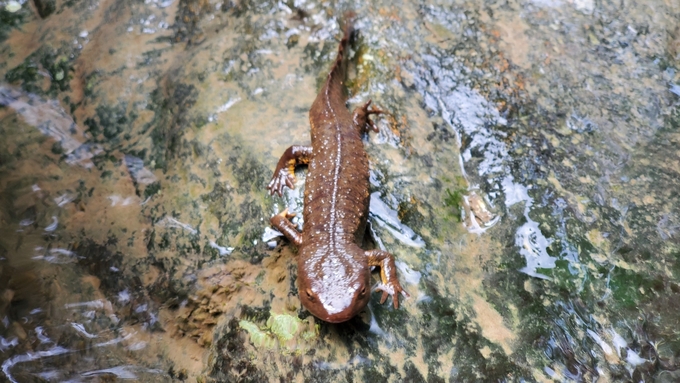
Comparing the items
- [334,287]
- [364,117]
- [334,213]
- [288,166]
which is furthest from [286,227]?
[364,117]

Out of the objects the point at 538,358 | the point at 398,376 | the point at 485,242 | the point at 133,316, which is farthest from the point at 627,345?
the point at 133,316

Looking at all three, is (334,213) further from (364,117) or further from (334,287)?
(364,117)

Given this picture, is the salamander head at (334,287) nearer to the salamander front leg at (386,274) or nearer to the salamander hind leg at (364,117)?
the salamander front leg at (386,274)

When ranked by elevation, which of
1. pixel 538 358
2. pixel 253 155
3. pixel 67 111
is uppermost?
pixel 67 111

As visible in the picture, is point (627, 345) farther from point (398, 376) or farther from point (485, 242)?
point (398, 376)

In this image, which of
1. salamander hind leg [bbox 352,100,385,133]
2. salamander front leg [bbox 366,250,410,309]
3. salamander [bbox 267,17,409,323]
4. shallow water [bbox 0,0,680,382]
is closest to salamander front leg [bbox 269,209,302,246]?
salamander [bbox 267,17,409,323]
